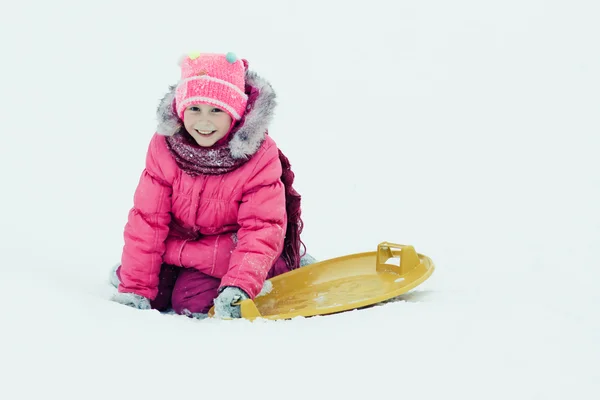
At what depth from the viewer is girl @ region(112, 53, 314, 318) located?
2.84m

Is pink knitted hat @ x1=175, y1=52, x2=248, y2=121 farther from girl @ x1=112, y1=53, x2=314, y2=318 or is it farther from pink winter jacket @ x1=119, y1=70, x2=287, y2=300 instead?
pink winter jacket @ x1=119, y1=70, x2=287, y2=300

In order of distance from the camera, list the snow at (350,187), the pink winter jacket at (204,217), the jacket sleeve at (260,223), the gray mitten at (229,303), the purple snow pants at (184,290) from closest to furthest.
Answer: the snow at (350,187) → the gray mitten at (229,303) → the jacket sleeve at (260,223) → the pink winter jacket at (204,217) → the purple snow pants at (184,290)

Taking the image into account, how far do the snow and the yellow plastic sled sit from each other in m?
0.14

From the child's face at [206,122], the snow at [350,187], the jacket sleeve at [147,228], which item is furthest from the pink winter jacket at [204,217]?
the snow at [350,187]

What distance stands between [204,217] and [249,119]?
0.47 m

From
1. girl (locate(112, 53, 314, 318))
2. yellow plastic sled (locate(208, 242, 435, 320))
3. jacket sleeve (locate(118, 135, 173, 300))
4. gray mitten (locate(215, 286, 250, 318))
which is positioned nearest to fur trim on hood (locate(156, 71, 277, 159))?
girl (locate(112, 53, 314, 318))

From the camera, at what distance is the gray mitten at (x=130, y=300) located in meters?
2.86

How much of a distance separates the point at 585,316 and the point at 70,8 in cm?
794

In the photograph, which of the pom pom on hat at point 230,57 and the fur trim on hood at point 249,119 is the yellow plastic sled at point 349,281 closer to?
the fur trim on hood at point 249,119

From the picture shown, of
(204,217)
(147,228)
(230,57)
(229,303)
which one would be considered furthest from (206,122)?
(229,303)

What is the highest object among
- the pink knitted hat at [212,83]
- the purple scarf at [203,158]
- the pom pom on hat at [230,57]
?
the pom pom on hat at [230,57]

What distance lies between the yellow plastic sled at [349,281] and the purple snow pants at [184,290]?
0.20 meters

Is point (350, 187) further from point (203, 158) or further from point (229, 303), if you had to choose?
point (229, 303)

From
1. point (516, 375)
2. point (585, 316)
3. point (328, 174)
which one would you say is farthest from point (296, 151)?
point (516, 375)
